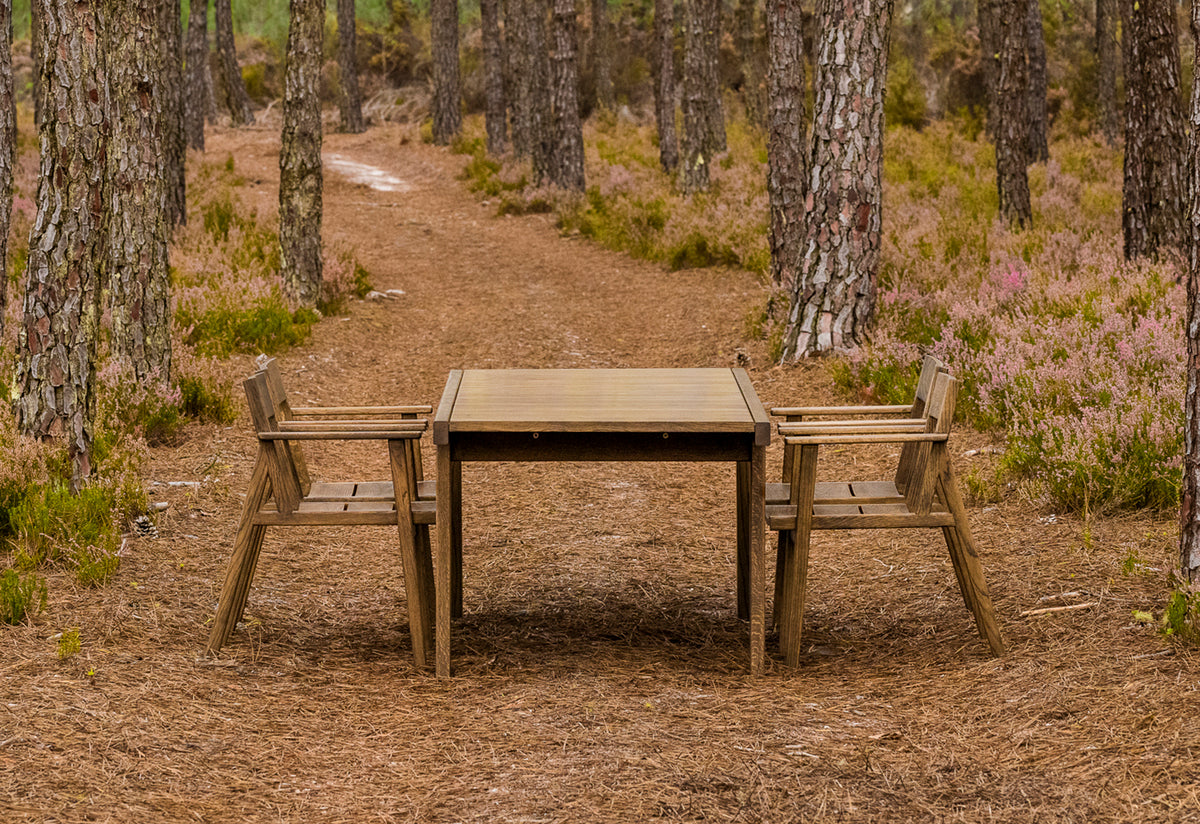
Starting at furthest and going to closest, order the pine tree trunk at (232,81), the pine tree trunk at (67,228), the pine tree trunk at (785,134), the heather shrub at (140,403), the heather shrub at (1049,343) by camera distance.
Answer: the pine tree trunk at (232,81)
the pine tree trunk at (785,134)
the heather shrub at (140,403)
the heather shrub at (1049,343)
the pine tree trunk at (67,228)

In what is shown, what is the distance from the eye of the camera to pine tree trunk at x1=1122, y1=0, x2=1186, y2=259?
31.7 ft

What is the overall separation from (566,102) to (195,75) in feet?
37.2

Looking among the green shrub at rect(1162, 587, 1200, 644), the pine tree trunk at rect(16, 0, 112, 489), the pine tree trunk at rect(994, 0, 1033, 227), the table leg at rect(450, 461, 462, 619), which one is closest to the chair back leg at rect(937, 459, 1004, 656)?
the green shrub at rect(1162, 587, 1200, 644)

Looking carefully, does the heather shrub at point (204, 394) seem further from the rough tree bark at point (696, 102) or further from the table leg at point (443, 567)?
the rough tree bark at point (696, 102)

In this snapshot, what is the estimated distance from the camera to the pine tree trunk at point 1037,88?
19094 mm

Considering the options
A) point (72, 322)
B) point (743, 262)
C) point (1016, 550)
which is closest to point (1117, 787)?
point (1016, 550)

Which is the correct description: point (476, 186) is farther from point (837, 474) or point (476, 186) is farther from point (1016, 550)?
point (1016, 550)

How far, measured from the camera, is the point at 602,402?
160 inches

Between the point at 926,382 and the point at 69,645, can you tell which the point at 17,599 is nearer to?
the point at 69,645

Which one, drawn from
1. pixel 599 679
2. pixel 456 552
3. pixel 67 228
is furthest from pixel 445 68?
pixel 599 679

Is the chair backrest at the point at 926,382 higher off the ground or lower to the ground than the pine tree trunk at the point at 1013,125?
lower

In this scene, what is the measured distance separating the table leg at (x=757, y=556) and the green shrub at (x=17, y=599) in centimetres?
284

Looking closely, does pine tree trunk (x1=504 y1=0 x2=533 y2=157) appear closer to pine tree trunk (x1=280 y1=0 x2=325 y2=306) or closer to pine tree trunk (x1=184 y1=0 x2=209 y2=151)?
pine tree trunk (x1=184 y1=0 x2=209 y2=151)

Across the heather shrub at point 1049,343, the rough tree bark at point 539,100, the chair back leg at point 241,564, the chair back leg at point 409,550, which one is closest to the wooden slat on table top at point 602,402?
the chair back leg at point 409,550
